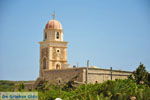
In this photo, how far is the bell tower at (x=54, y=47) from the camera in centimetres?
3897

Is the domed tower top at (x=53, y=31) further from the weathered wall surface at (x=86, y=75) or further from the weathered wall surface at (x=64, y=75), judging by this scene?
the weathered wall surface at (x=86, y=75)

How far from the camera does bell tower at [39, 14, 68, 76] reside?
3897 cm

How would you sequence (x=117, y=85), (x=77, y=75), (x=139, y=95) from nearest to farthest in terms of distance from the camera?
(x=139, y=95) → (x=117, y=85) → (x=77, y=75)

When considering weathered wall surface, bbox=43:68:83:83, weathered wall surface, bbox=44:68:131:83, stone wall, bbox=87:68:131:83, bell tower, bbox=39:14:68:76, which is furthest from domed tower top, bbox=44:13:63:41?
stone wall, bbox=87:68:131:83

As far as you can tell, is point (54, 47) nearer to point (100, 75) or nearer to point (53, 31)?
point (53, 31)

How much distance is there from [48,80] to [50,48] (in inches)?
193

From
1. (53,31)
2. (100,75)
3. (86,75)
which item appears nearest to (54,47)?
(53,31)

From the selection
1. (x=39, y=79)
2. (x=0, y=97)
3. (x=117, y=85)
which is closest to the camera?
(x=0, y=97)

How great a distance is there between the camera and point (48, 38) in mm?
39094

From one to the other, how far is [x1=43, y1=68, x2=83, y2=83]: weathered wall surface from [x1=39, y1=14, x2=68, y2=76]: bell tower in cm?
283

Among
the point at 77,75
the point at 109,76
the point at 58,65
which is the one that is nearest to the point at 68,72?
the point at 77,75

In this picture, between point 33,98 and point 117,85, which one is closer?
point 33,98

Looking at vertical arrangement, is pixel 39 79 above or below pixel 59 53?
below

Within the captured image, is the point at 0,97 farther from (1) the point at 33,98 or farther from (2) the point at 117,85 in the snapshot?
(2) the point at 117,85
